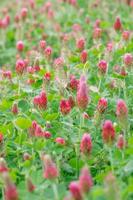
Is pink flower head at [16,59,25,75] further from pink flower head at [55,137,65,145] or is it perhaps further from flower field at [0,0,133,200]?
pink flower head at [55,137,65,145]

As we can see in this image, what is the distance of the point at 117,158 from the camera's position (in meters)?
2.88

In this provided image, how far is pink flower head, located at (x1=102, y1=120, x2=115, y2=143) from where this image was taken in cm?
267

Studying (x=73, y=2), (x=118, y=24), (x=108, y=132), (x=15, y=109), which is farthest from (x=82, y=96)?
(x=73, y=2)

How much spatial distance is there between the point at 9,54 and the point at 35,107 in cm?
318

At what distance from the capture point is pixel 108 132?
2.68 metres

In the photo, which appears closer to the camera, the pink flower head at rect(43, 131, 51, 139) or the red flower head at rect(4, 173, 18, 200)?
the red flower head at rect(4, 173, 18, 200)

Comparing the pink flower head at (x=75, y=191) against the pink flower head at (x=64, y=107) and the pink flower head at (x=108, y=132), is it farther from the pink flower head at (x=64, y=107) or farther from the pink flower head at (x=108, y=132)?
the pink flower head at (x=64, y=107)

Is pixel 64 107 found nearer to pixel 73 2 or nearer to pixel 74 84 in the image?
pixel 74 84

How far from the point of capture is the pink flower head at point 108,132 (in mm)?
2668

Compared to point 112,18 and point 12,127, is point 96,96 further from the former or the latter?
point 112,18

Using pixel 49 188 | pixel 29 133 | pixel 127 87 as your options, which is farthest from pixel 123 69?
pixel 49 188

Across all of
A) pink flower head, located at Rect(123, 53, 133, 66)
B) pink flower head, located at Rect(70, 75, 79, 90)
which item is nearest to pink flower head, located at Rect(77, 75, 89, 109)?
pink flower head, located at Rect(70, 75, 79, 90)

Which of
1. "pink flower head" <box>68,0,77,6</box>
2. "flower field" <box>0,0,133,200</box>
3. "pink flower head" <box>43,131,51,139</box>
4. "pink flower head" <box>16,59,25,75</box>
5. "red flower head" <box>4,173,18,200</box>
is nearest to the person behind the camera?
"red flower head" <box>4,173,18,200</box>

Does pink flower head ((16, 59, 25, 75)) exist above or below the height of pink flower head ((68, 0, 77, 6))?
below
